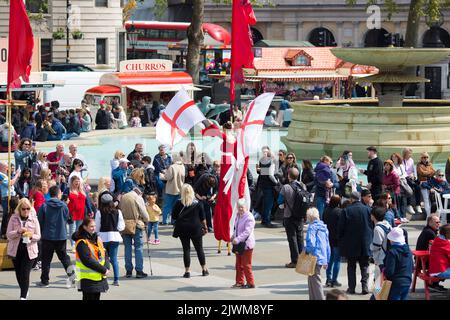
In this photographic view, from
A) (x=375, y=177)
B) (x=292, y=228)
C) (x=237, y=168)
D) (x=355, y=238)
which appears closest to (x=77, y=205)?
(x=237, y=168)

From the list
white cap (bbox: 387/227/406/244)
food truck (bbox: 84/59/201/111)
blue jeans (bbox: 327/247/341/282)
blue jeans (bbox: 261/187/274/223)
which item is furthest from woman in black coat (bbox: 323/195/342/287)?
food truck (bbox: 84/59/201/111)

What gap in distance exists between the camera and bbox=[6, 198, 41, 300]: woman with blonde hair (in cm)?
1628

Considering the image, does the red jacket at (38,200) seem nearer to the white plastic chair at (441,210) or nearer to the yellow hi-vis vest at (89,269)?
the yellow hi-vis vest at (89,269)

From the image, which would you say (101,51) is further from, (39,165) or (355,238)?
(355,238)

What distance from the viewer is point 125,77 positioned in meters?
44.8

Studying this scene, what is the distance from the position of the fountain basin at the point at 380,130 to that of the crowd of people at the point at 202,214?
4306 millimetres

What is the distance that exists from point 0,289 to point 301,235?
4526 mm

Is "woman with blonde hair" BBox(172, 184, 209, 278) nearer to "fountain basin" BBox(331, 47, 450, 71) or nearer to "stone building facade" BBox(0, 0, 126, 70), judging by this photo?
"fountain basin" BBox(331, 47, 450, 71)

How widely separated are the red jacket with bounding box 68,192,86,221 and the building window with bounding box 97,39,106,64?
49931 millimetres

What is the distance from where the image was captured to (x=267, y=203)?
22469 millimetres

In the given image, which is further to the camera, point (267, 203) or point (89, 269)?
point (267, 203)

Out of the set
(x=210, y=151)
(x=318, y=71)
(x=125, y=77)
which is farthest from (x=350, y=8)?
(x=210, y=151)

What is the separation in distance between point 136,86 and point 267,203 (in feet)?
73.7
